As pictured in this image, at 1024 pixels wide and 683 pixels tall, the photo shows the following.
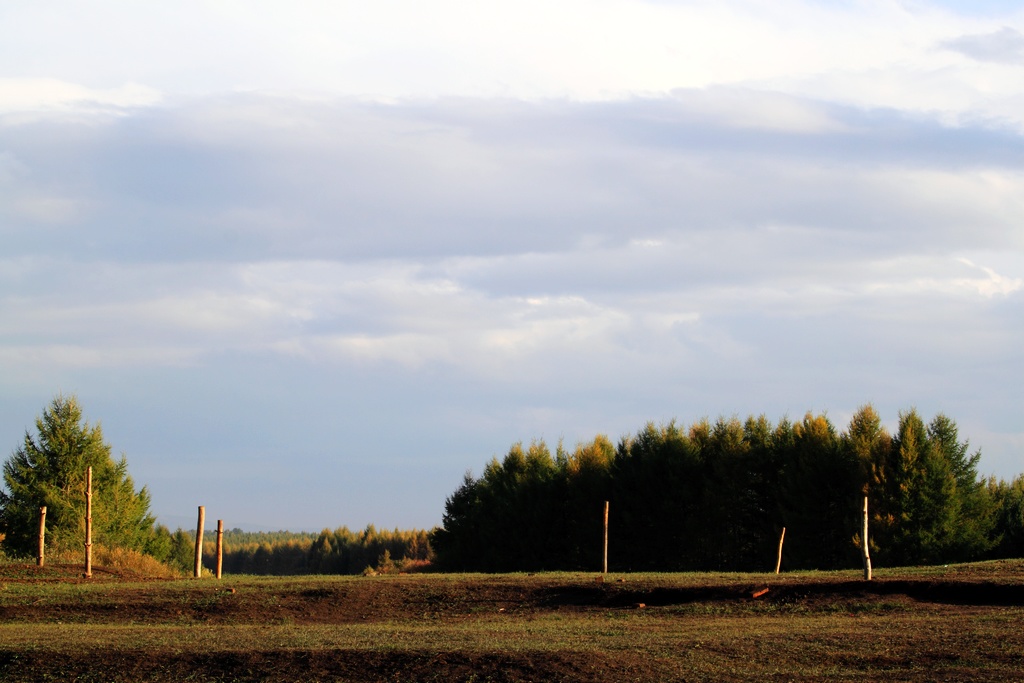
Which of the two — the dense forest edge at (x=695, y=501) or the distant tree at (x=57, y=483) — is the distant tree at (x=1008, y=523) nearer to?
the dense forest edge at (x=695, y=501)

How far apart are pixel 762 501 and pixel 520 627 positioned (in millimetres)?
25324

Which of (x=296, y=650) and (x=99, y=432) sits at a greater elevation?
(x=99, y=432)

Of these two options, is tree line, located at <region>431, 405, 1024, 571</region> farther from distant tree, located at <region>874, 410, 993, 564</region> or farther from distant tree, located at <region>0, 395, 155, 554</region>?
distant tree, located at <region>0, 395, 155, 554</region>

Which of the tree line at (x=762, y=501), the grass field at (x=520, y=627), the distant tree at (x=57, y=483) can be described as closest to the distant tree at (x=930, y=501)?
the tree line at (x=762, y=501)

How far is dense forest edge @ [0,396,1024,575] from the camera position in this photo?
37.1m

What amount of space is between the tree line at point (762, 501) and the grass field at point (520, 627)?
1257cm

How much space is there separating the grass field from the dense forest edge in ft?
36.4

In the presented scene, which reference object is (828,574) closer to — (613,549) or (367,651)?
(367,651)

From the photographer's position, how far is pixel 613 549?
146 ft

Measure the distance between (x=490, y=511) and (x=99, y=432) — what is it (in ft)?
69.9

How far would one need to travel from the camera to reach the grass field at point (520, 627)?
12578 millimetres

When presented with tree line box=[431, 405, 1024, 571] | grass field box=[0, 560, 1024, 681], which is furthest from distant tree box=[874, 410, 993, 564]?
grass field box=[0, 560, 1024, 681]

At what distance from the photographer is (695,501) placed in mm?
42750

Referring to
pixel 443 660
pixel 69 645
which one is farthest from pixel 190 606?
pixel 443 660
